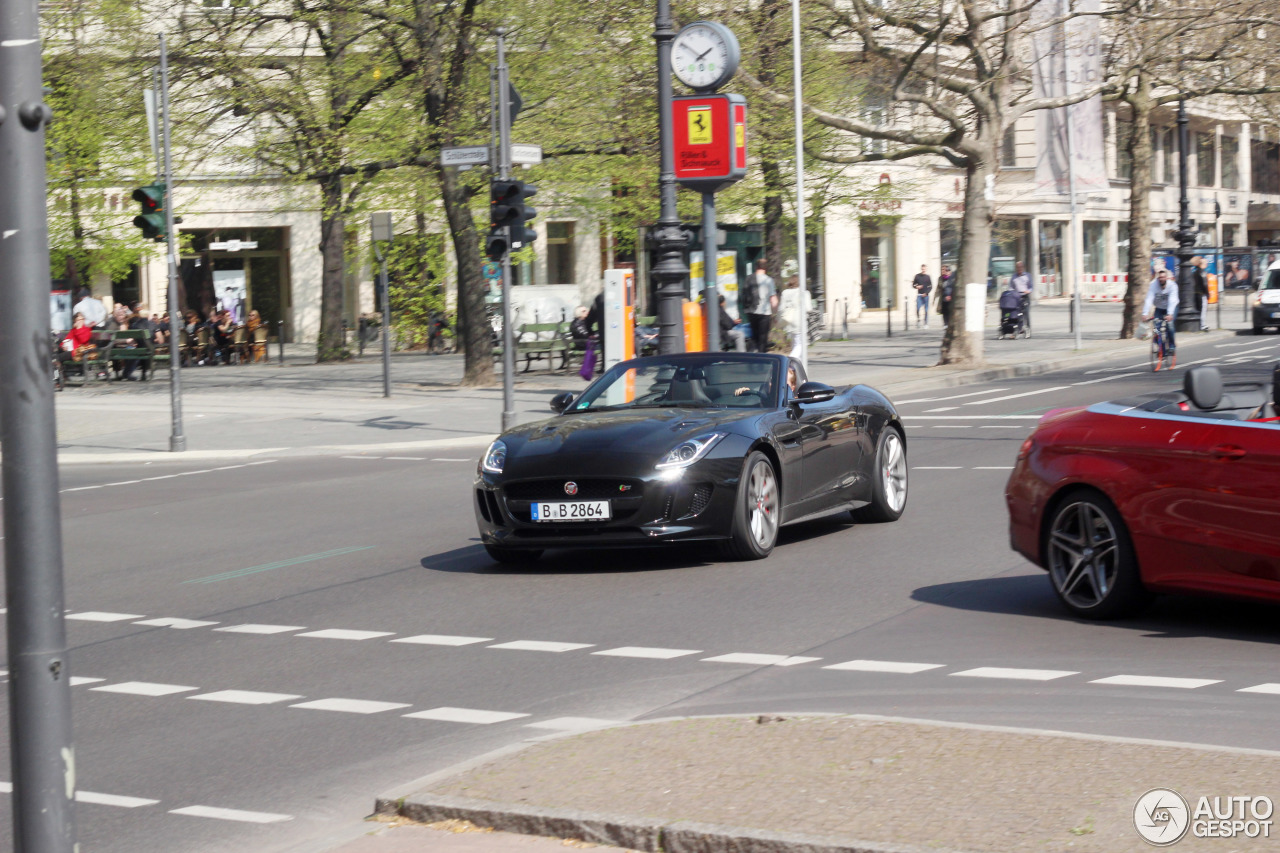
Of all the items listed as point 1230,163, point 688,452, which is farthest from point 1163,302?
point 1230,163

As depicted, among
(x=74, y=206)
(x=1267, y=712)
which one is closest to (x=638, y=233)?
(x=74, y=206)

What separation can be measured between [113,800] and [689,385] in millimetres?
6312

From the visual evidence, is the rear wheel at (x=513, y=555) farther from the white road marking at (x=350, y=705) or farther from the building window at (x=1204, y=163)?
the building window at (x=1204, y=163)

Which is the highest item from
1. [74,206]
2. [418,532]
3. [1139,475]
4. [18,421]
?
[74,206]

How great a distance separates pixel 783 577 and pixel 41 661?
641 centimetres

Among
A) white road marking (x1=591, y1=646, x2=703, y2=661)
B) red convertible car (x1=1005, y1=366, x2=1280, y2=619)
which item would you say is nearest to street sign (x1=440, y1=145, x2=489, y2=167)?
red convertible car (x1=1005, y1=366, x2=1280, y2=619)

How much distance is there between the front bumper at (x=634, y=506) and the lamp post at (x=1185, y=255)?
111ft

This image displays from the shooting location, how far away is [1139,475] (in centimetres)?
788

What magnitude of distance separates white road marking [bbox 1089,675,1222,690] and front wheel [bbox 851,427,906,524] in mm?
5294

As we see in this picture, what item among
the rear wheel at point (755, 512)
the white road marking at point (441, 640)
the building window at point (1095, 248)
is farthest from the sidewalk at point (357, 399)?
the building window at point (1095, 248)

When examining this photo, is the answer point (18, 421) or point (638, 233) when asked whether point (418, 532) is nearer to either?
point (18, 421)

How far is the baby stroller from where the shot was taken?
140 ft

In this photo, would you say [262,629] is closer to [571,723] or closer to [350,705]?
[350,705]

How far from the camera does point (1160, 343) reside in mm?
30047
